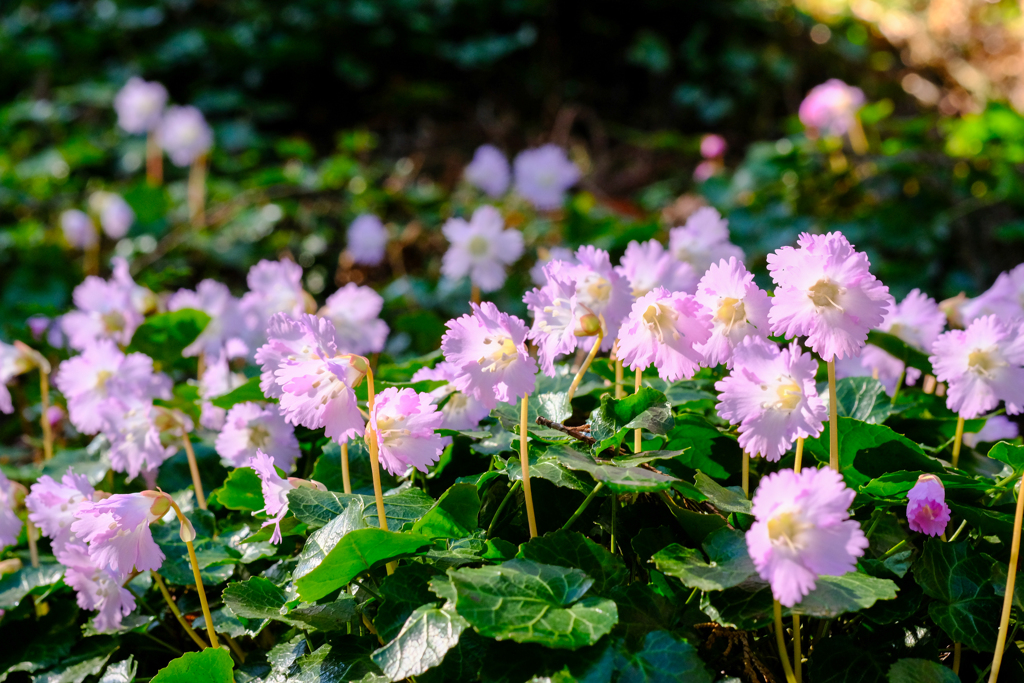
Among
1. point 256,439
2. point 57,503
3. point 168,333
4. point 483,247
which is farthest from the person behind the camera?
point 483,247

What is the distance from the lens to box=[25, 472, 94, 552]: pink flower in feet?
3.06

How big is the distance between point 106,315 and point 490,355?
1.09m

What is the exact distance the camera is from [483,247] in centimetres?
168

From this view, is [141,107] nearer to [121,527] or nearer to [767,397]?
Answer: [121,527]

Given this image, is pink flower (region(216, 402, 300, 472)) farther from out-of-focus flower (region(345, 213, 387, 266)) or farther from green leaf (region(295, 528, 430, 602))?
out-of-focus flower (region(345, 213, 387, 266))

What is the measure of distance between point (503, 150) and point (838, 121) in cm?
186

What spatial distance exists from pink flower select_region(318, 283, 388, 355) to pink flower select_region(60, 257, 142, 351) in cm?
49

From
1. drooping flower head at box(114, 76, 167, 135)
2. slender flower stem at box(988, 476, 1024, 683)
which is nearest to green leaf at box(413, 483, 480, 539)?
slender flower stem at box(988, 476, 1024, 683)

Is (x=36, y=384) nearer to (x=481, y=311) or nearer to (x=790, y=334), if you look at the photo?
(x=481, y=311)

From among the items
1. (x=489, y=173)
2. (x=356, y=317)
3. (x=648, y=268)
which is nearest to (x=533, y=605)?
(x=648, y=268)

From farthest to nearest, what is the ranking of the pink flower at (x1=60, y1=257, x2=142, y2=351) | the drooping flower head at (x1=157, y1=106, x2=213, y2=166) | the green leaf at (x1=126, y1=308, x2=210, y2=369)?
1. the drooping flower head at (x1=157, y1=106, x2=213, y2=166)
2. the pink flower at (x1=60, y1=257, x2=142, y2=351)
3. the green leaf at (x1=126, y1=308, x2=210, y2=369)

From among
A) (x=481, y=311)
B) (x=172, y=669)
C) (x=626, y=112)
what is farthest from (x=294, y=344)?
(x=626, y=112)

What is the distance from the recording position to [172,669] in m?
0.75

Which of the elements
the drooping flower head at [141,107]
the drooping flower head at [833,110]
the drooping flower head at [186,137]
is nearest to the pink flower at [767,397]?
the drooping flower head at [833,110]
